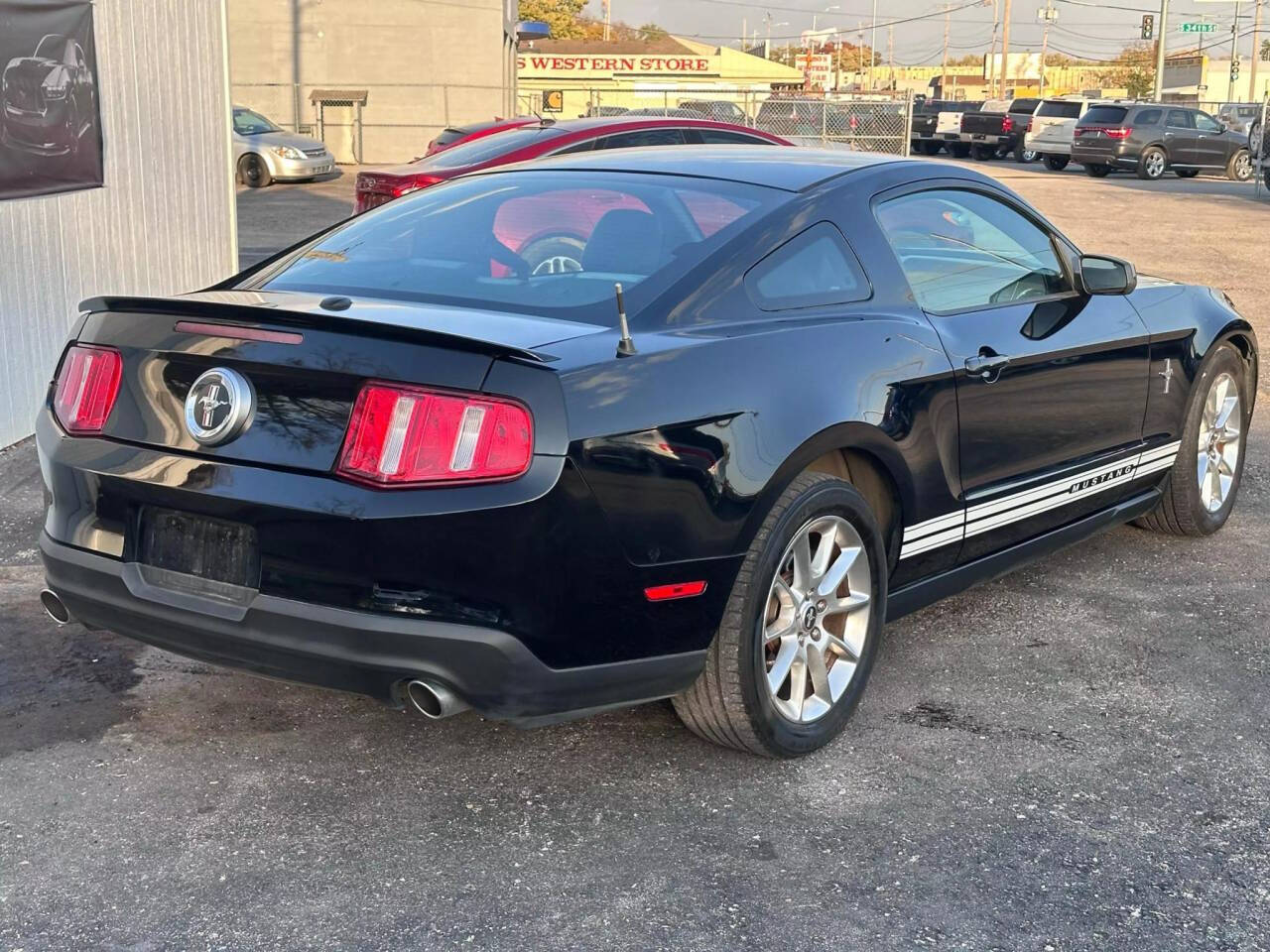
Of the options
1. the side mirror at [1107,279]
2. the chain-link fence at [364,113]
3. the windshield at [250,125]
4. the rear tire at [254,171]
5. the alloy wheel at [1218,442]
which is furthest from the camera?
the chain-link fence at [364,113]

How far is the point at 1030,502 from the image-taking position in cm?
467

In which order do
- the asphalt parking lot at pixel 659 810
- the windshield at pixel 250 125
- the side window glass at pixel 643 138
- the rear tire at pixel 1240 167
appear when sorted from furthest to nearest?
the rear tire at pixel 1240 167 < the windshield at pixel 250 125 < the side window glass at pixel 643 138 < the asphalt parking lot at pixel 659 810

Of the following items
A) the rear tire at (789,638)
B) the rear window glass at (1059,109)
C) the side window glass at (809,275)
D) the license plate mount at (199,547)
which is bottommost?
the rear tire at (789,638)

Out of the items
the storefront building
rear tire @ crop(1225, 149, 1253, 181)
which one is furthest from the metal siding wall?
the storefront building

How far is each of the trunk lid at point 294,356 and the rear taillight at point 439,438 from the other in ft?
0.13

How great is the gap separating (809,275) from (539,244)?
753 mm

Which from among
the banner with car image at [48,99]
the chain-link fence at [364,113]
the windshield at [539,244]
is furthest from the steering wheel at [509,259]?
the chain-link fence at [364,113]

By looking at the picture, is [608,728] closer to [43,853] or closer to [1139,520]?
[43,853]

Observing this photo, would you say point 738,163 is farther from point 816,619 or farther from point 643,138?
point 643,138

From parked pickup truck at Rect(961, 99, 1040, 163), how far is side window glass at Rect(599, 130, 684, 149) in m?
30.4

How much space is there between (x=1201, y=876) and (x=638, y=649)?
1331 millimetres

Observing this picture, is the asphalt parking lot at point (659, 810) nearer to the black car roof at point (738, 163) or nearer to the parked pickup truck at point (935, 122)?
the black car roof at point (738, 163)

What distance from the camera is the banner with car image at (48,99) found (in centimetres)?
734

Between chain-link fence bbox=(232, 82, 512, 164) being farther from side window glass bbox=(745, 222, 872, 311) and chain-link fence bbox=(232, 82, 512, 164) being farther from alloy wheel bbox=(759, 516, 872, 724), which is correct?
alloy wheel bbox=(759, 516, 872, 724)
